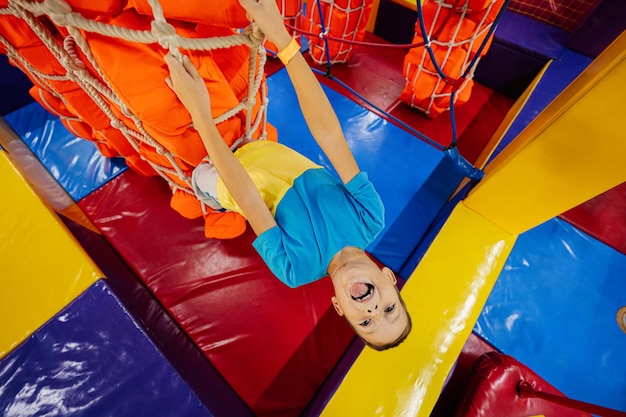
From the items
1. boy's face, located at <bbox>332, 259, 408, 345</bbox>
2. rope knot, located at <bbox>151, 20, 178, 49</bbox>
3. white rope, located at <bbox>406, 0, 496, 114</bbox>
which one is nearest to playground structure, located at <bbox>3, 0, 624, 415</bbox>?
boy's face, located at <bbox>332, 259, 408, 345</bbox>

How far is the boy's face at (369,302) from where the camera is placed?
82 cm

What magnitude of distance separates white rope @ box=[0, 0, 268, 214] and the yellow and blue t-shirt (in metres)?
0.27

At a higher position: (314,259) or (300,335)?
(314,259)

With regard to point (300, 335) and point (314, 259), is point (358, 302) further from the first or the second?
point (300, 335)

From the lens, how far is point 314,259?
89cm

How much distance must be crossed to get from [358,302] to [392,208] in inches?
36.8

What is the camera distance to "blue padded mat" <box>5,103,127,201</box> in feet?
5.25

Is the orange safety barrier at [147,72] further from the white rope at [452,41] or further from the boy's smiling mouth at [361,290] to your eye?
the white rope at [452,41]

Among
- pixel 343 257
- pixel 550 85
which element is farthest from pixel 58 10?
pixel 550 85

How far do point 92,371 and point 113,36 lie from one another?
2.77 feet

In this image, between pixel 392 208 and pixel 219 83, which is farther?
pixel 392 208

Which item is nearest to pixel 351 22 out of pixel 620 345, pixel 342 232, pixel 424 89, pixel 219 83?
pixel 424 89

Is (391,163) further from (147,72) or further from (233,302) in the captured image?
(147,72)

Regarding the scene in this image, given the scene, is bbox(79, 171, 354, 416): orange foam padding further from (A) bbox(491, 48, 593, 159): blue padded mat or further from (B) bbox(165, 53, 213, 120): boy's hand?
(A) bbox(491, 48, 593, 159): blue padded mat
